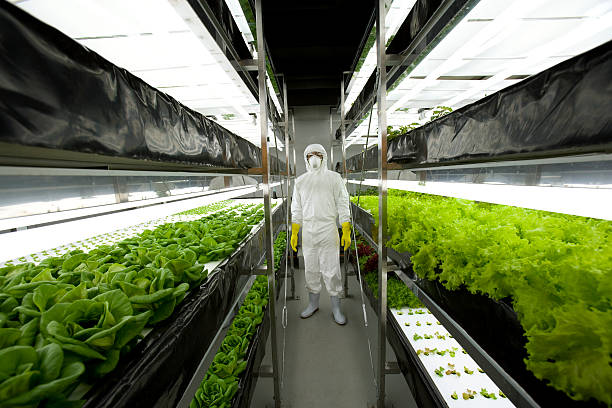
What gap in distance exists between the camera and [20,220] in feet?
2.02

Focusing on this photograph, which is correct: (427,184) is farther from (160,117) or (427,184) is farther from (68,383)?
(68,383)

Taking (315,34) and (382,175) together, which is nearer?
(382,175)

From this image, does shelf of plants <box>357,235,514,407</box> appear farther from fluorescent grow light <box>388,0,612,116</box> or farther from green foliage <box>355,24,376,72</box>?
green foliage <box>355,24,376,72</box>

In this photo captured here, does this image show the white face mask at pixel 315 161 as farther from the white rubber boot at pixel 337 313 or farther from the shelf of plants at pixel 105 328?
the shelf of plants at pixel 105 328

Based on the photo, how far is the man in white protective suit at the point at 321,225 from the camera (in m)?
3.50

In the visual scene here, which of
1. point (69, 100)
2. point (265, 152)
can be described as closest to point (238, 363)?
point (265, 152)

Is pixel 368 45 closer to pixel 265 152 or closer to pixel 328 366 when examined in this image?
pixel 265 152

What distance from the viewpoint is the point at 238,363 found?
183cm

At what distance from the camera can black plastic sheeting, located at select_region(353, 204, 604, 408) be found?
2.37 ft

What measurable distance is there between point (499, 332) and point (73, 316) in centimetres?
131

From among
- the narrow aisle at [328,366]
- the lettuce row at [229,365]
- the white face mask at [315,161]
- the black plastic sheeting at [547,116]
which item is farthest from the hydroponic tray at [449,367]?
the white face mask at [315,161]

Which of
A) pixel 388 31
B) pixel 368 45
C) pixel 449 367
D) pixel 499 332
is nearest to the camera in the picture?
pixel 499 332

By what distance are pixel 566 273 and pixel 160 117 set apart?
4.12 feet

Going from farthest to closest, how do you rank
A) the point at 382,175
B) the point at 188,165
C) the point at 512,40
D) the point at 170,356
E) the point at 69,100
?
the point at 382,175 < the point at 512,40 < the point at 188,165 < the point at 170,356 < the point at 69,100
